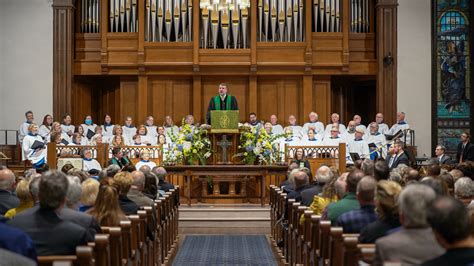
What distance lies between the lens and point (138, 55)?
19.0 m

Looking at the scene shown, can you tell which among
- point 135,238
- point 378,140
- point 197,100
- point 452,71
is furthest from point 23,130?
point 135,238

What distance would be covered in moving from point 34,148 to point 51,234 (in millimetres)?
11488

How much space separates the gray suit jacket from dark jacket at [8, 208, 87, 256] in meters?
1.77

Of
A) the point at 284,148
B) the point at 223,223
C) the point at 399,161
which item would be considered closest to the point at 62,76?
the point at 284,148

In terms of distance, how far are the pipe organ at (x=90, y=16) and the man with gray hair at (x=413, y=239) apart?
52.8 ft

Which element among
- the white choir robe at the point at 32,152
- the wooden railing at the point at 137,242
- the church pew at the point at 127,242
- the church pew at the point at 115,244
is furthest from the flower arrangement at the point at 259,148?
the church pew at the point at 115,244

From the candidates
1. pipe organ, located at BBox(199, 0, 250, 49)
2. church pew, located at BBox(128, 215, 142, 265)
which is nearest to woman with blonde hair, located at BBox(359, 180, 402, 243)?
church pew, located at BBox(128, 215, 142, 265)

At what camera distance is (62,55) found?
1919cm

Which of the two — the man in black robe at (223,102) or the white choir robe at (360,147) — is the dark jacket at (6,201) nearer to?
the man in black robe at (223,102)

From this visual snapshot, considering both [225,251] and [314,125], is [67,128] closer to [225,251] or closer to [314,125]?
[314,125]

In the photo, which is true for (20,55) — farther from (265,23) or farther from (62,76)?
(265,23)

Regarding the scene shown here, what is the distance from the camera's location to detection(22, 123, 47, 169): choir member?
16078 mm

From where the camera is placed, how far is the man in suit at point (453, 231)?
353cm

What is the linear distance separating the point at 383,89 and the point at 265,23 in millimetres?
3098
